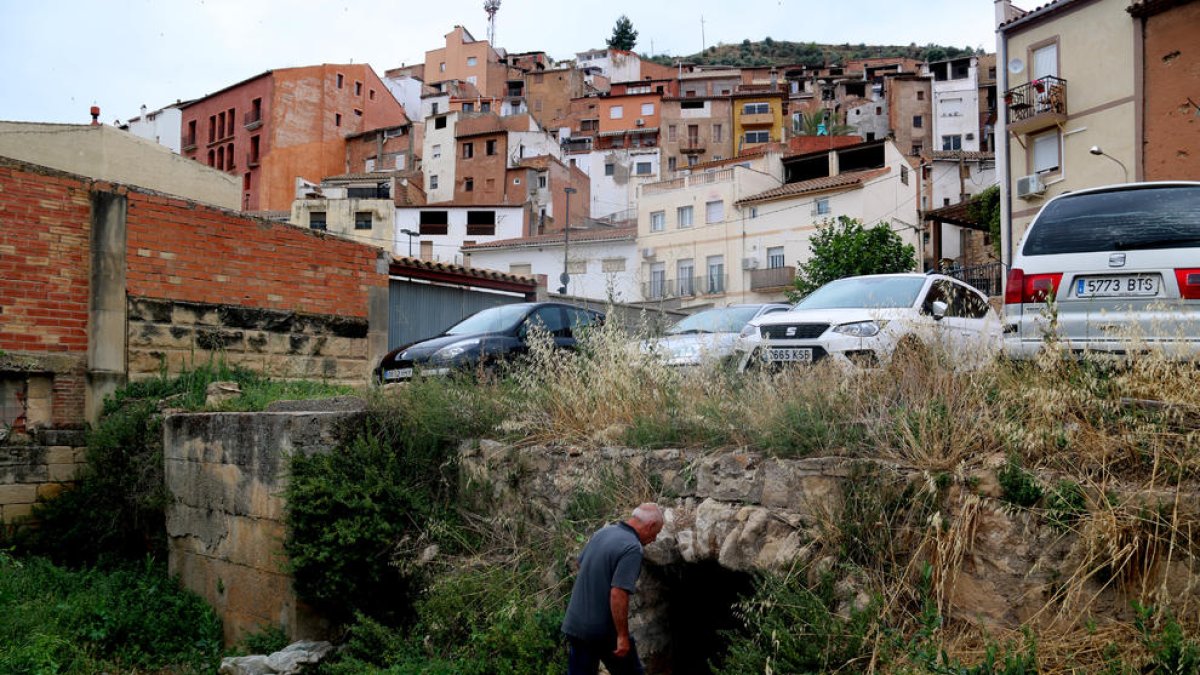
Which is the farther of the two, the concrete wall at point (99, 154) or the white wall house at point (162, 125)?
the white wall house at point (162, 125)

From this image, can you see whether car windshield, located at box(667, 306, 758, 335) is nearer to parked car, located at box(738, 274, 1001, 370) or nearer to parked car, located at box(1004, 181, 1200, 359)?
parked car, located at box(738, 274, 1001, 370)

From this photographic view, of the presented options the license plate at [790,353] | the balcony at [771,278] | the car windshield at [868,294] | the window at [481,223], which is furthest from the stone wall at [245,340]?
the window at [481,223]

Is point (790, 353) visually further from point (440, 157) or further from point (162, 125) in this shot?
point (162, 125)

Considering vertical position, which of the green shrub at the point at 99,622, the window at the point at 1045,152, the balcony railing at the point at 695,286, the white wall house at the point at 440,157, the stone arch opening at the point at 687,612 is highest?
the white wall house at the point at 440,157

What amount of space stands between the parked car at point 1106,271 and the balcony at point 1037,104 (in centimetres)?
2153

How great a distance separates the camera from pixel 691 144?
221 feet

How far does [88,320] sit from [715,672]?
10.0 metres

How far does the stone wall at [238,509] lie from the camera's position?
8.74 m

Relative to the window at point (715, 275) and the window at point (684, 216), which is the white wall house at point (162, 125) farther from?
the window at point (715, 275)

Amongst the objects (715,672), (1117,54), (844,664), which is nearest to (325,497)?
(715,672)

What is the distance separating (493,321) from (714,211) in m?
36.4

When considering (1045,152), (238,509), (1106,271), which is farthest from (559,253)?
(1106,271)

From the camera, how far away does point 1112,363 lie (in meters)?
5.58

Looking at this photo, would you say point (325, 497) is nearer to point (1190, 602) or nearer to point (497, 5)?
point (1190, 602)
